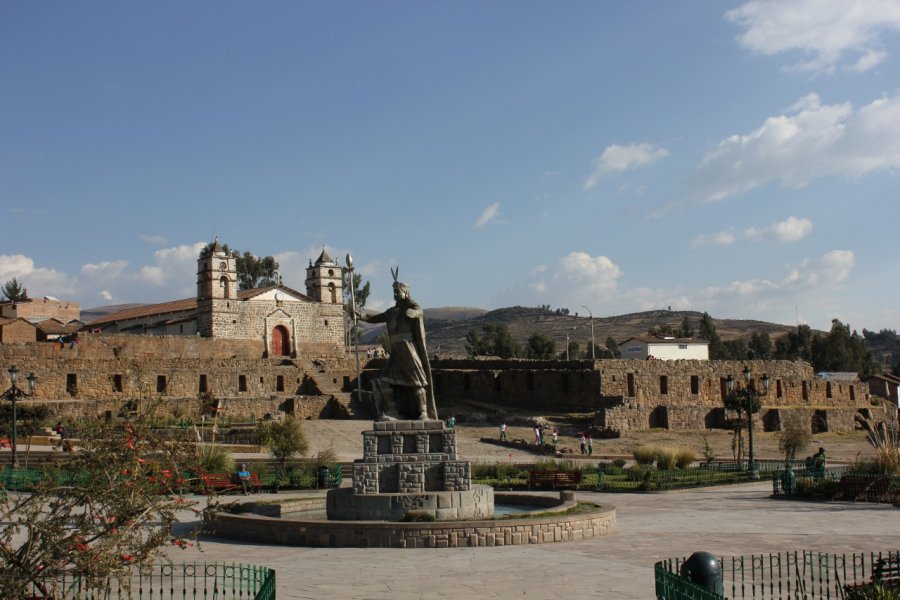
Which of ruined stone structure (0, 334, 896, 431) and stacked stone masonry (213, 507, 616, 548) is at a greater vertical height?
ruined stone structure (0, 334, 896, 431)

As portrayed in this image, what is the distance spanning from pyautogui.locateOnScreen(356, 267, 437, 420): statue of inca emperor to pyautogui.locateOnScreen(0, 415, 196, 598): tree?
30.0 ft

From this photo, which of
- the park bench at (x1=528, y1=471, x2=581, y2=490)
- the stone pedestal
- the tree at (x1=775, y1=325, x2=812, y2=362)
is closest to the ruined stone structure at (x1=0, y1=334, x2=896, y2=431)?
the park bench at (x1=528, y1=471, x2=581, y2=490)

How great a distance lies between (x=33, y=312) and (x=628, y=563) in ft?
259

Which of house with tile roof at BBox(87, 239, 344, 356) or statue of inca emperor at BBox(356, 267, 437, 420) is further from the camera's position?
house with tile roof at BBox(87, 239, 344, 356)

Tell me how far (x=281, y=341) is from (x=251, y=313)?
9.69 ft

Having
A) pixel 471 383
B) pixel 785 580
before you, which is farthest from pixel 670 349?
pixel 785 580

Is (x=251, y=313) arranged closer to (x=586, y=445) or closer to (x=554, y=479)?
(x=586, y=445)

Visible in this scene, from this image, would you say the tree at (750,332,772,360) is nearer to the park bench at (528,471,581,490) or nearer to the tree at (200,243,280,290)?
the tree at (200,243,280,290)

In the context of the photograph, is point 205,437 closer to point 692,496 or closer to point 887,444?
point 692,496

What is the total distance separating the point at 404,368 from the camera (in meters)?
17.8

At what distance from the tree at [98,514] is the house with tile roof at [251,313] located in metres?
54.7

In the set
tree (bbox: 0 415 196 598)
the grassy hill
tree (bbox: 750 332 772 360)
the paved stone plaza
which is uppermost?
the grassy hill

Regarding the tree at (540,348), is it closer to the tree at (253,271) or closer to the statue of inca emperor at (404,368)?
the tree at (253,271)

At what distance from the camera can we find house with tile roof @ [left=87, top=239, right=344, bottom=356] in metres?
62.9
